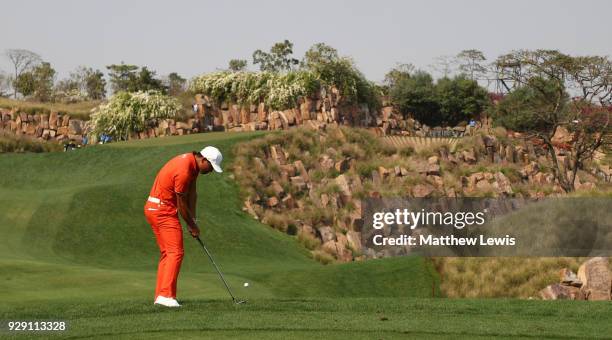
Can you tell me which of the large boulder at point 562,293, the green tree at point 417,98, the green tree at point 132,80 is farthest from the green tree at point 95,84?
the large boulder at point 562,293

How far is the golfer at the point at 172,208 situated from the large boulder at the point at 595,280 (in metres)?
10.3

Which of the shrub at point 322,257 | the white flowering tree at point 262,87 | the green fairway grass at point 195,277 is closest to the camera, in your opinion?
the green fairway grass at point 195,277

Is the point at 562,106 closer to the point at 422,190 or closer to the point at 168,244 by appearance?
the point at 422,190

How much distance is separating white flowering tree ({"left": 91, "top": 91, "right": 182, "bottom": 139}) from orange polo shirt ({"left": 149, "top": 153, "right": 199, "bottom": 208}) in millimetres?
40975

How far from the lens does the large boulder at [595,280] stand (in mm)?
20125

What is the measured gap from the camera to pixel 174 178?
42.5 ft

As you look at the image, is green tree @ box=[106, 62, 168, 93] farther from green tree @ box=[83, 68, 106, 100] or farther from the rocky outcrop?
the rocky outcrop

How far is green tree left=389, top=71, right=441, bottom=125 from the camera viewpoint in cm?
6381

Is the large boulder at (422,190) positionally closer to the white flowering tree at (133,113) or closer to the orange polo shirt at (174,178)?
the white flowering tree at (133,113)

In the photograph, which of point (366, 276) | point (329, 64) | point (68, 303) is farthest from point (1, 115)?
point (68, 303)

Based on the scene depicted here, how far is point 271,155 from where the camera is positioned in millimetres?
45000

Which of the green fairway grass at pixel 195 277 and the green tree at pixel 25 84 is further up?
the green tree at pixel 25 84

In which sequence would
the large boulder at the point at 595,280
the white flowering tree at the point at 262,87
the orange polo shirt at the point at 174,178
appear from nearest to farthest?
1. the orange polo shirt at the point at 174,178
2. the large boulder at the point at 595,280
3. the white flowering tree at the point at 262,87

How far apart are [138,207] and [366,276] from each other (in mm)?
11214
